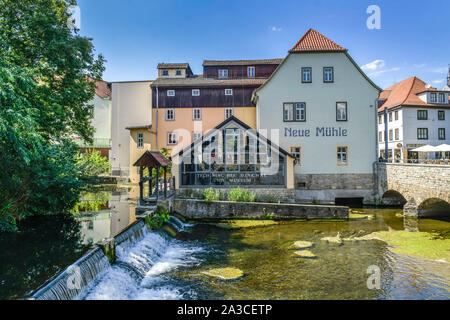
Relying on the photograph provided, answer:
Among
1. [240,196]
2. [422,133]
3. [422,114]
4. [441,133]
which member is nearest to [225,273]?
[240,196]

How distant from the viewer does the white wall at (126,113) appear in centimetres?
3247

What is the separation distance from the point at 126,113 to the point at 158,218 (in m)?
22.9

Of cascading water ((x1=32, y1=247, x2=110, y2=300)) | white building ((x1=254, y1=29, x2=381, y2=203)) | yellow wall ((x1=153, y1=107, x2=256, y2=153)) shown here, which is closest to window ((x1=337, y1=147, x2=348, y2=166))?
white building ((x1=254, y1=29, x2=381, y2=203))

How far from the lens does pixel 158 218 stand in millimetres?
12906

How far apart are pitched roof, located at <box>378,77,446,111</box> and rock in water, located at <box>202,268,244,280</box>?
31.5 metres

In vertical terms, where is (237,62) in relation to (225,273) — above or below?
above

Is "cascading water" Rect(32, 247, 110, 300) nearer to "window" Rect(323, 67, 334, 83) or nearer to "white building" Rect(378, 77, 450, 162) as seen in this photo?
"window" Rect(323, 67, 334, 83)

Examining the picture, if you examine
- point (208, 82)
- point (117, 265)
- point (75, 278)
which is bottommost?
point (117, 265)

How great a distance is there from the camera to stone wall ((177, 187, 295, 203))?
58.3 feet

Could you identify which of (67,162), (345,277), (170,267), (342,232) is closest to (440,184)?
(342,232)

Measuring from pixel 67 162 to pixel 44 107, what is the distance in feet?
8.77

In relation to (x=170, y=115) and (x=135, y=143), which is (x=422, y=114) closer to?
(x=170, y=115)
